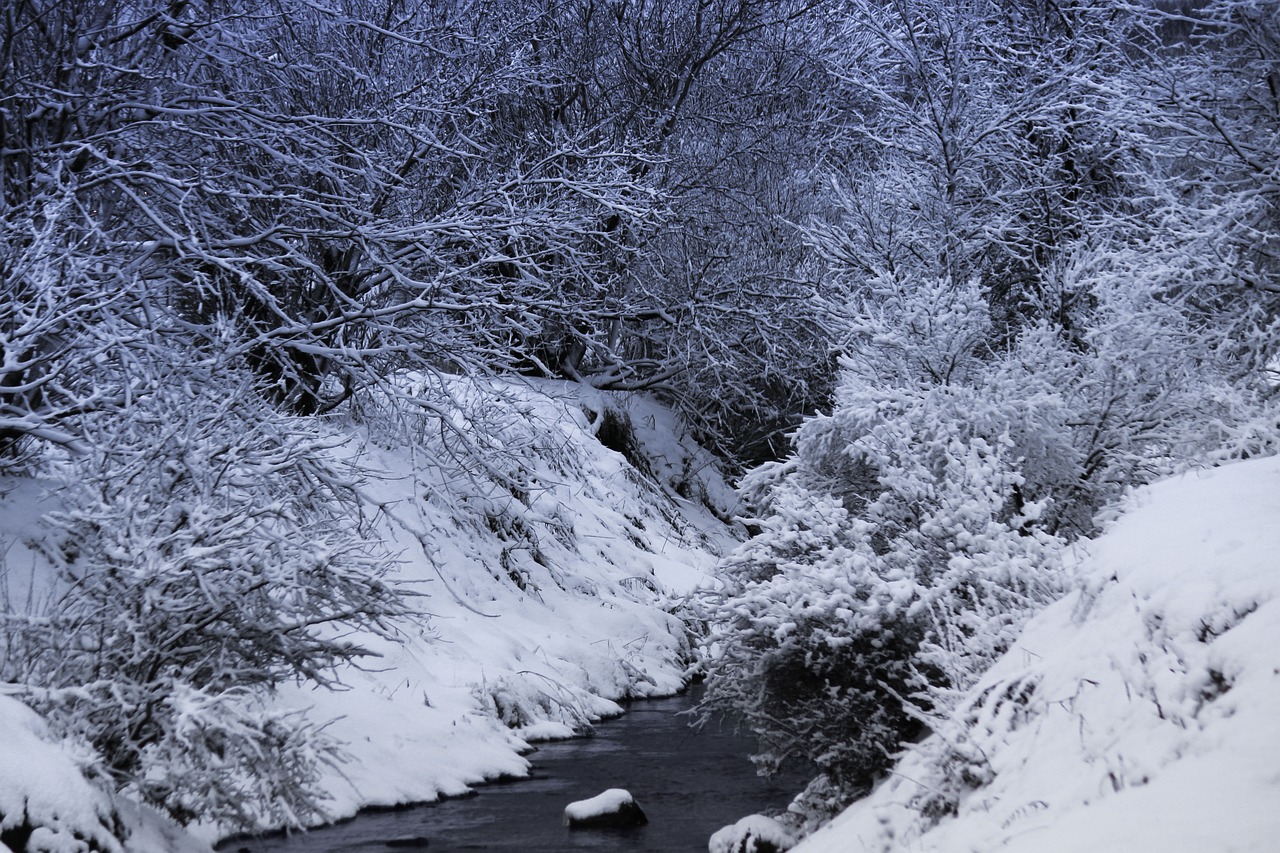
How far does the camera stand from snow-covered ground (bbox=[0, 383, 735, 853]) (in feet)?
32.0

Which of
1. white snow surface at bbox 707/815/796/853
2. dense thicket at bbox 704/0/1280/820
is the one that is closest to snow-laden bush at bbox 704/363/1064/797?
dense thicket at bbox 704/0/1280/820

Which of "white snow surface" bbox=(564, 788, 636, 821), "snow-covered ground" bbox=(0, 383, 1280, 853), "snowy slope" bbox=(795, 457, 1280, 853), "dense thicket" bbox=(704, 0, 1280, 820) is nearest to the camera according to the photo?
"snowy slope" bbox=(795, 457, 1280, 853)

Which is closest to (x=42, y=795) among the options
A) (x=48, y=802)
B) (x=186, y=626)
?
(x=48, y=802)

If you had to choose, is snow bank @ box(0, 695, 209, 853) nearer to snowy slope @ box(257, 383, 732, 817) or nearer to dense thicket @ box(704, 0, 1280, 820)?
snowy slope @ box(257, 383, 732, 817)

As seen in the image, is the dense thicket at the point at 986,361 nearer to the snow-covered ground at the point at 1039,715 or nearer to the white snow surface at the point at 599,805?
the snow-covered ground at the point at 1039,715

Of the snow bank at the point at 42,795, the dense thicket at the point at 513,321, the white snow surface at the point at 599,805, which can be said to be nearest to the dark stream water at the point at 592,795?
the white snow surface at the point at 599,805

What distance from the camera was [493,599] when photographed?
49.1 feet

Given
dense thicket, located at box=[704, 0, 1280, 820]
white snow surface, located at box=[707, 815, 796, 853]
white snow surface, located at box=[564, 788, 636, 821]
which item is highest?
dense thicket, located at box=[704, 0, 1280, 820]

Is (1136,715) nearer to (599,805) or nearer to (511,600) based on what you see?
(599,805)

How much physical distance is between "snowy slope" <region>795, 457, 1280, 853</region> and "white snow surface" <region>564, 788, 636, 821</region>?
2450mm

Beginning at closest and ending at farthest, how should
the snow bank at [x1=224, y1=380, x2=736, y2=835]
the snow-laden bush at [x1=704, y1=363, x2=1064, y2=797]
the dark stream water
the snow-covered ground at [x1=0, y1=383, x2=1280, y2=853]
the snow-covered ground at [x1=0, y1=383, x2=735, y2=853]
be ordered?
the snow-covered ground at [x1=0, y1=383, x2=1280, y2=853] → the snow-laden bush at [x1=704, y1=363, x2=1064, y2=797] → the dark stream water → the snow-covered ground at [x1=0, y1=383, x2=735, y2=853] → the snow bank at [x1=224, y1=380, x2=736, y2=835]

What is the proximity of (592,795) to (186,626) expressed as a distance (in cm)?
455

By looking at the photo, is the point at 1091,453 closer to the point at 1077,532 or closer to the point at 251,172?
the point at 1077,532

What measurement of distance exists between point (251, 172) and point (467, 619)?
582cm
